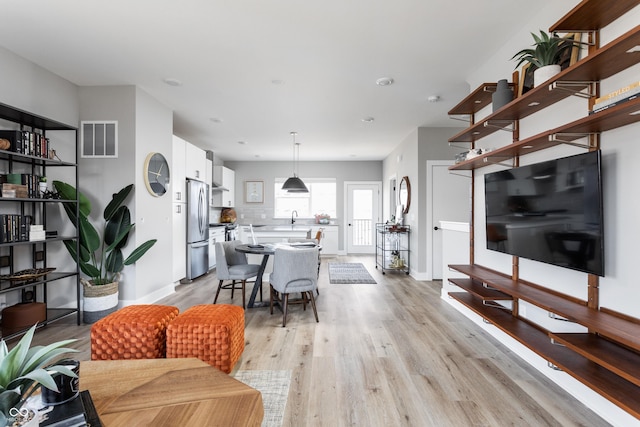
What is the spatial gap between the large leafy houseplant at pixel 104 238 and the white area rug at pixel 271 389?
2.03 metres

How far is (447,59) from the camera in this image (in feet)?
10.0

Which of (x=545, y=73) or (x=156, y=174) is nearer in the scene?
(x=545, y=73)

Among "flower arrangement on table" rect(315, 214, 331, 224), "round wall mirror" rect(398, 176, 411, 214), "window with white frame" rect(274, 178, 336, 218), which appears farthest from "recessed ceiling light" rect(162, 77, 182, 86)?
"flower arrangement on table" rect(315, 214, 331, 224)

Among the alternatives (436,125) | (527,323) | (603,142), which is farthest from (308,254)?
(436,125)

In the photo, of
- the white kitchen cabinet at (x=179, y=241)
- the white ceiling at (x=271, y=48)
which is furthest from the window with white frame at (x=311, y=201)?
the white ceiling at (x=271, y=48)

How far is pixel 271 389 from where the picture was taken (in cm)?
211

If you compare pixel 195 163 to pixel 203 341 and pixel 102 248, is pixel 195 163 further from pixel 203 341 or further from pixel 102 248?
pixel 203 341

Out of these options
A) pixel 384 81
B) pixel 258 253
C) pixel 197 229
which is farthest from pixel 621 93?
pixel 197 229

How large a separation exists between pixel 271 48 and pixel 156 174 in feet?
7.58

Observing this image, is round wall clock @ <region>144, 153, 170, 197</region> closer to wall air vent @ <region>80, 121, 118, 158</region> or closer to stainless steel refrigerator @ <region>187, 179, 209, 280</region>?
wall air vent @ <region>80, 121, 118, 158</region>

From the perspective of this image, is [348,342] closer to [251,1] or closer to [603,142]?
[603,142]

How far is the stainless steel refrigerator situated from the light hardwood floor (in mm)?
1356

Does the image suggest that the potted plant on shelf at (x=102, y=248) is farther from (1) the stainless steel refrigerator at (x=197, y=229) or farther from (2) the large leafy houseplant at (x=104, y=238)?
(1) the stainless steel refrigerator at (x=197, y=229)

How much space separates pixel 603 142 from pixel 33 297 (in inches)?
193
